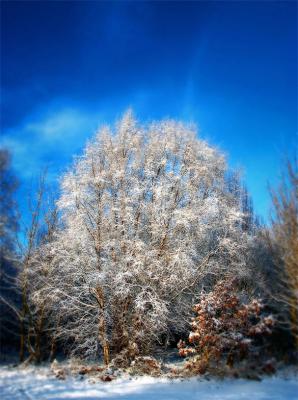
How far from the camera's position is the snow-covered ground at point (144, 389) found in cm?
884

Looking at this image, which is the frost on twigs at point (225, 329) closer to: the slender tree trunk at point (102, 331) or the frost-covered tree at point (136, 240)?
the frost-covered tree at point (136, 240)

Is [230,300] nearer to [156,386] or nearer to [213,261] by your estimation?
[213,261]

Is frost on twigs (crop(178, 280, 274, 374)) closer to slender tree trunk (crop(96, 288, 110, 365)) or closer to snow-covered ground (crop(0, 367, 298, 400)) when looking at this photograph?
snow-covered ground (crop(0, 367, 298, 400))

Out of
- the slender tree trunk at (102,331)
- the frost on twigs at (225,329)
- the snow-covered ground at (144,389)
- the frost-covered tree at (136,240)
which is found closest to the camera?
the snow-covered ground at (144,389)

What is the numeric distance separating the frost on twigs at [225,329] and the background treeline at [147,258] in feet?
0.14

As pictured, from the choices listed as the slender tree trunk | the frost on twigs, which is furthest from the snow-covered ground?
the slender tree trunk

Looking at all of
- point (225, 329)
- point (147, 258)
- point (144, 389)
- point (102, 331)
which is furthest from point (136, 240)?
point (144, 389)

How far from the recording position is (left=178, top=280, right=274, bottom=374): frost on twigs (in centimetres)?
1122

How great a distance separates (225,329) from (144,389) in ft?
11.8

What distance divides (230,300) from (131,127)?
862cm

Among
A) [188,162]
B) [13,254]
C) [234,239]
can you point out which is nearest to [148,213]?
[188,162]

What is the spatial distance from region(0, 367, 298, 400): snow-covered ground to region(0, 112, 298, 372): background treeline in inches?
50.6

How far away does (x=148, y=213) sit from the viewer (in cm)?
1448

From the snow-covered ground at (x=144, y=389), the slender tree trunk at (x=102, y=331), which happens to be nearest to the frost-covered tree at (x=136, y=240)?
the slender tree trunk at (x=102, y=331)
